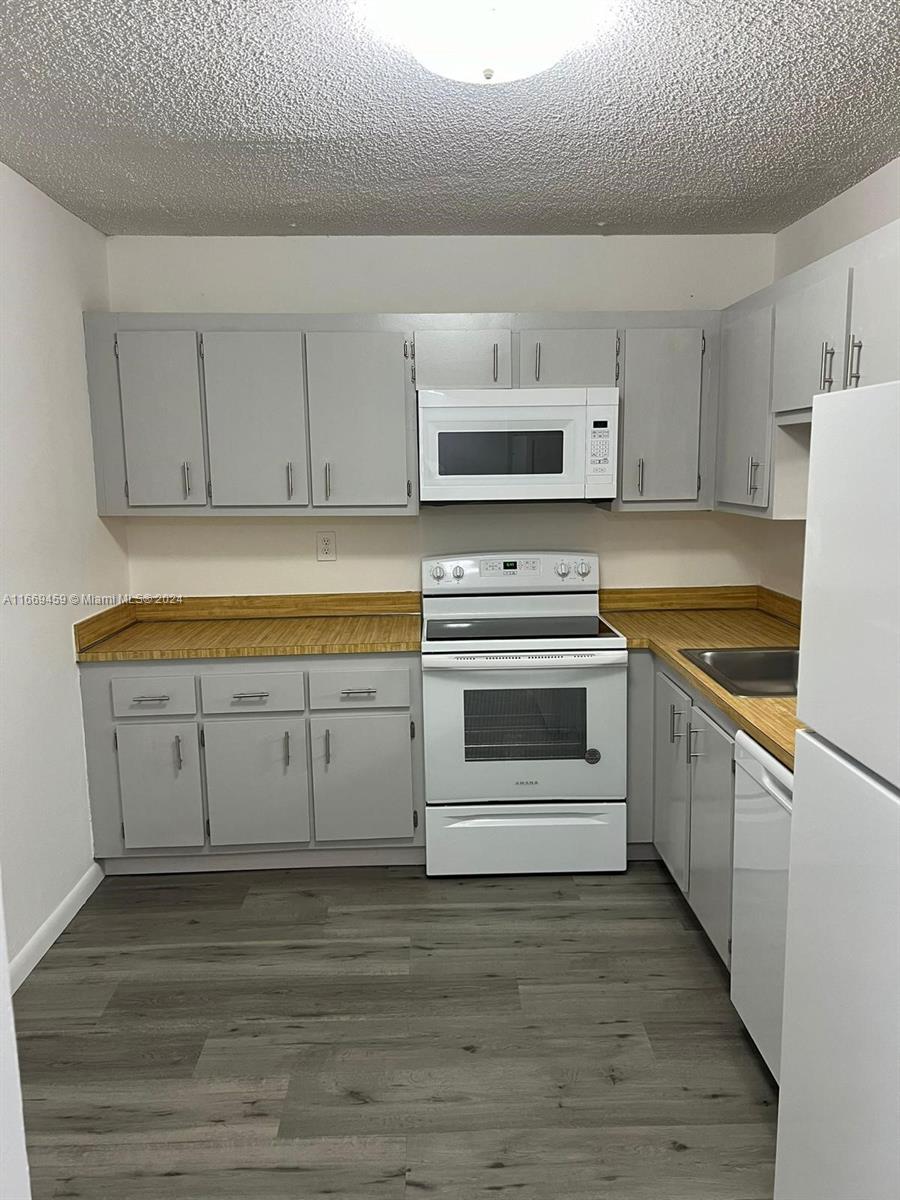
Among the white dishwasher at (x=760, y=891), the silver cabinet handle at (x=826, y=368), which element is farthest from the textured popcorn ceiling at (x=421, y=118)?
the white dishwasher at (x=760, y=891)

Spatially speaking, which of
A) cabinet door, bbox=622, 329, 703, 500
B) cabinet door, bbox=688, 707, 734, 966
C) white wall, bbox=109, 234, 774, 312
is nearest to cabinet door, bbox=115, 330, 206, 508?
white wall, bbox=109, 234, 774, 312

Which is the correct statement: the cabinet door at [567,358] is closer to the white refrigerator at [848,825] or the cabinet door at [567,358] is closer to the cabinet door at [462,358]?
the cabinet door at [462,358]

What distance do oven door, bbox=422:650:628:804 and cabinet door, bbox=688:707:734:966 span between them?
463mm

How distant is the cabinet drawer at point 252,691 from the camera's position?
318cm

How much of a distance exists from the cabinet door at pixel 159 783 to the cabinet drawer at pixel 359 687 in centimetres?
48

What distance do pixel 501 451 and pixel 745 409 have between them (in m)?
0.88

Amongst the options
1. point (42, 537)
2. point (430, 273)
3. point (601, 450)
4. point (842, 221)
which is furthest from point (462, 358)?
point (42, 537)

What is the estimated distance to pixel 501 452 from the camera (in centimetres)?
325

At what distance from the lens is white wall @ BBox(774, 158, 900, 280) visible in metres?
2.67

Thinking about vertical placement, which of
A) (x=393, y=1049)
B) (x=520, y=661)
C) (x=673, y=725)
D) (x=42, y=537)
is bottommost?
(x=393, y=1049)

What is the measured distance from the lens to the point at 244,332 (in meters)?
3.25

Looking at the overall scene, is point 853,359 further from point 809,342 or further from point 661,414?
point 661,414

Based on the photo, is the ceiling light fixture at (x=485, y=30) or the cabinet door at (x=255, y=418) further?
the cabinet door at (x=255, y=418)

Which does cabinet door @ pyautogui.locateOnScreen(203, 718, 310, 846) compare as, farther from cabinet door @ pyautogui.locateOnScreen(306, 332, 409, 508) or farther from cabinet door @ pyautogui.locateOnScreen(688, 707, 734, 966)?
cabinet door @ pyautogui.locateOnScreen(688, 707, 734, 966)
